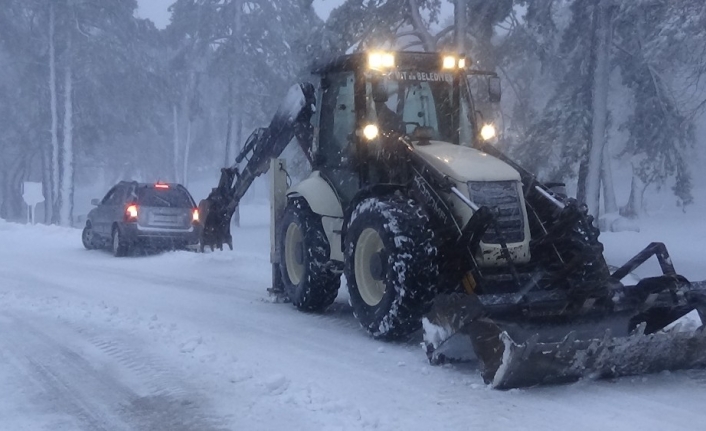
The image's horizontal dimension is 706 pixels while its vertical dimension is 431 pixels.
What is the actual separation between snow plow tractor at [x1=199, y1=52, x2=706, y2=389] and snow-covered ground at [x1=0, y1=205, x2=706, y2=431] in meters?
0.28

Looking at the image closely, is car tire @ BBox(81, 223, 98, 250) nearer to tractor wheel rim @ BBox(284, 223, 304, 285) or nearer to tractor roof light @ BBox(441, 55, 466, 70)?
tractor wheel rim @ BBox(284, 223, 304, 285)

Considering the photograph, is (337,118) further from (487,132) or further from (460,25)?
(460,25)

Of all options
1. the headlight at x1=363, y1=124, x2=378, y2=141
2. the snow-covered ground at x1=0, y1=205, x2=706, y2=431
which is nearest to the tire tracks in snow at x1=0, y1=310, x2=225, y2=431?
the snow-covered ground at x1=0, y1=205, x2=706, y2=431

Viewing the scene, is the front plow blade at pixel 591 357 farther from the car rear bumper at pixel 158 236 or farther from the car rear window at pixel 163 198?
the car rear window at pixel 163 198

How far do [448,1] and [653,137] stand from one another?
7955 millimetres

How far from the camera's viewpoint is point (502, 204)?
7.21 m

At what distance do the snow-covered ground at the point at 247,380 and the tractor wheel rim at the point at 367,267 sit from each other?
1.52 ft

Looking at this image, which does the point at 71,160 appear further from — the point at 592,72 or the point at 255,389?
the point at 255,389

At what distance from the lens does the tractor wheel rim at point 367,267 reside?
7.71 m

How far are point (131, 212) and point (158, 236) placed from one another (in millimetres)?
866

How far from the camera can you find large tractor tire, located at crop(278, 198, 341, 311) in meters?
9.04

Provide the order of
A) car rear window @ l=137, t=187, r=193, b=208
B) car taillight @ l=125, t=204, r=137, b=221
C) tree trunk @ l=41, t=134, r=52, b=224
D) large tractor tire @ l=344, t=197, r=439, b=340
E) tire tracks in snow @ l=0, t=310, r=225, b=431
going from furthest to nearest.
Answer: tree trunk @ l=41, t=134, r=52, b=224 → car rear window @ l=137, t=187, r=193, b=208 → car taillight @ l=125, t=204, r=137, b=221 → large tractor tire @ l=344, t=197, r=439, b=340 → tire tracks in snow @ l=0, t=310, r=225, b=431

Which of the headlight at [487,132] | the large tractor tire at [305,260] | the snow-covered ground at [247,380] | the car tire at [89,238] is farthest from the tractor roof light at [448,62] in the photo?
the car tire at [89,238]

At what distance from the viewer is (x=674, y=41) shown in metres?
15.4
